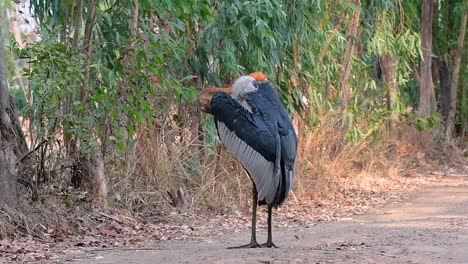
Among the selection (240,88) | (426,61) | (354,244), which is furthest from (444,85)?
(240,88)

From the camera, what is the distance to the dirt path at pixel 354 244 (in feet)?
24.5

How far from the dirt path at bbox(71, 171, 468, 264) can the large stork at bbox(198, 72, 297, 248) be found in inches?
23.7

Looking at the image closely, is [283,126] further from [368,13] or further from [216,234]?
[368,13]

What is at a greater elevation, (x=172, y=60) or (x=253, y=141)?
(x=172, y=60)

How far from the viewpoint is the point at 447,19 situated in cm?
2289

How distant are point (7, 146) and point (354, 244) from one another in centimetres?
355

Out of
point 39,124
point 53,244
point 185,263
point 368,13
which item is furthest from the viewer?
point 368,13

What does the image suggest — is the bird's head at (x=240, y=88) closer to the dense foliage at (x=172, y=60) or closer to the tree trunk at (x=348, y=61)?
the dense foliage at (x=172, y=60)

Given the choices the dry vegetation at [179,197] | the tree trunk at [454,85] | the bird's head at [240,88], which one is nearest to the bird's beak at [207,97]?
the bird's head at [240,88]

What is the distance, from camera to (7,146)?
29.3ft

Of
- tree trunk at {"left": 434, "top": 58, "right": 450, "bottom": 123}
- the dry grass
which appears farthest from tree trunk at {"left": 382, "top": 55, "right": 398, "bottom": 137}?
tree trunk at {"left": 434, "top": 58, "right": 450, "bottom": 123}

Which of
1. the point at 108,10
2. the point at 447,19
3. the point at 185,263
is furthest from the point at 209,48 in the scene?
the point at 447,19

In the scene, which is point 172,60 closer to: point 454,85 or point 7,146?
point 7,146

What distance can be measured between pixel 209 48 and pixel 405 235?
3735 millimetres
